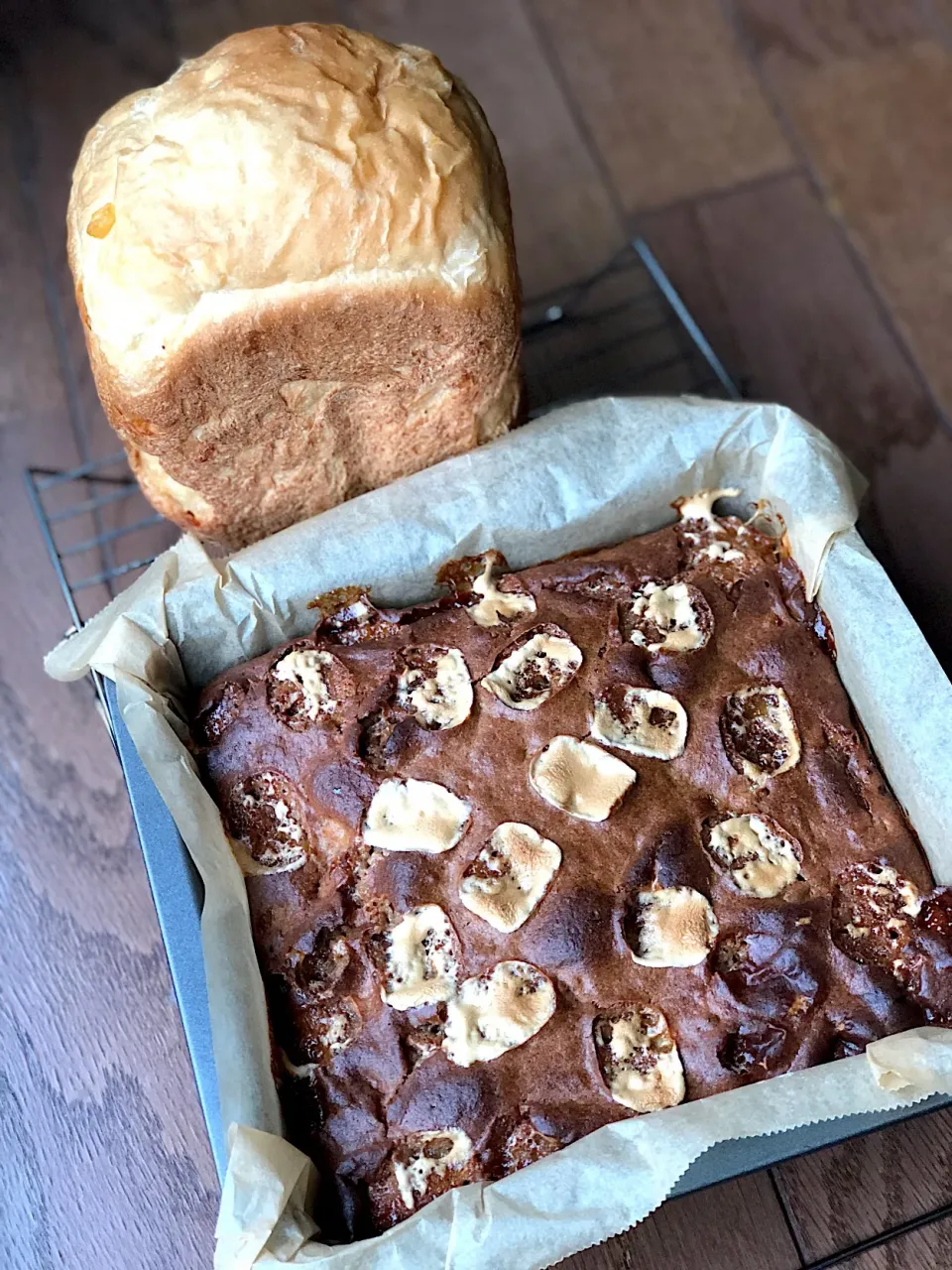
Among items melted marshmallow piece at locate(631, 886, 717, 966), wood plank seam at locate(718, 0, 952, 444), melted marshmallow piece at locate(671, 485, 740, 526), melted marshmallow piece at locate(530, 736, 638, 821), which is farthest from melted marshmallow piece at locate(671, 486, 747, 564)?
wood plank seam at locate(718, 0, 952, 444)

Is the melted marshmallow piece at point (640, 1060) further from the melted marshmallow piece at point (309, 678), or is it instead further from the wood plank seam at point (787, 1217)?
the melted marshmallow piece at point (309, 678)

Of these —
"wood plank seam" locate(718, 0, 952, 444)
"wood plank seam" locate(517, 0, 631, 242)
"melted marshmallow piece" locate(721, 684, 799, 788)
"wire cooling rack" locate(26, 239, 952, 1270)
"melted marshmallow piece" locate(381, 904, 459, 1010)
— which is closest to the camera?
"melted marshmallow piece" locate(381, 904, 459, 1010)

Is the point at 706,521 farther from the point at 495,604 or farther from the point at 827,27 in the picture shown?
the point at 827,27

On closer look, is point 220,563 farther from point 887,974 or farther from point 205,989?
point 887,974

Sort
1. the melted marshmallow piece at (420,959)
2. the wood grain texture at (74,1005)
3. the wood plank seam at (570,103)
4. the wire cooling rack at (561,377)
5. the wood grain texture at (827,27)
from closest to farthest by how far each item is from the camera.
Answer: the melted marshmallow piece at (420,959)
the wood grain texture at (74,1005)
the wire cooling rack at (561,377)
the wood plank seam at (570,103)
the wood grain texture at (827,27)

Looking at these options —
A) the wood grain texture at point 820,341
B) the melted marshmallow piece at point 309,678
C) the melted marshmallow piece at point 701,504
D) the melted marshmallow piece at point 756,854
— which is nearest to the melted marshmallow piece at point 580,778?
the melted marshmallow piece at point 756,854

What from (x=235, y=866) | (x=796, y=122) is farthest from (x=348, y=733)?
(x=796, y=122)

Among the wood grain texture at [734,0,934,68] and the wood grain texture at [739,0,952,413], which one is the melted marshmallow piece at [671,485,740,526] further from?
the wood grain texture at [734,0,934,68]
